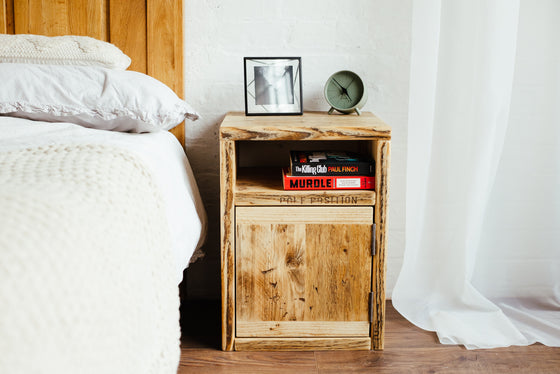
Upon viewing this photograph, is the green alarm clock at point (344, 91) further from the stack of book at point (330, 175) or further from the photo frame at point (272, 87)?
the stack of book at point (330, 175)

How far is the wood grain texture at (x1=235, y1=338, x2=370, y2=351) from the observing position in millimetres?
1543

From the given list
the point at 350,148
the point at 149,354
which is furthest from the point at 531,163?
the point at 149,354

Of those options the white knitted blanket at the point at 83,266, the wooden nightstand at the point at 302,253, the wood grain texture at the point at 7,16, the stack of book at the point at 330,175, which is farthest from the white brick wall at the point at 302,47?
the white knitted blanket at the point at 83,266

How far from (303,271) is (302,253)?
0.05 meters

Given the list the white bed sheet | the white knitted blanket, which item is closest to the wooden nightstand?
the white bed sheet

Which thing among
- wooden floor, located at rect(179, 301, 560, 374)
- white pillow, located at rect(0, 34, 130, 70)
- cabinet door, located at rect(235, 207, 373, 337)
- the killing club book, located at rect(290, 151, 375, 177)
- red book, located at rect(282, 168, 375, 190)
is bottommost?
wooden floor, located at rect(179, 301, 560, 374)

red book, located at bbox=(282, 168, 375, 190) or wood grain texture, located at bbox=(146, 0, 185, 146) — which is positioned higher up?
wood grain texture, located at bbox=(146, 0, 185, 146)

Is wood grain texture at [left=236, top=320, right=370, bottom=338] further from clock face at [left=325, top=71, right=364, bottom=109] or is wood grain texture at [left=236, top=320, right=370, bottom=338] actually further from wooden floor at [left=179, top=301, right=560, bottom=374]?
clock face at [left=325, top=71, right=364, bottom=109]

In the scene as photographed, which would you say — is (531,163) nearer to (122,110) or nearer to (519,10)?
(519,10)

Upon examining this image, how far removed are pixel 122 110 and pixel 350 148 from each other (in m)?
0.82

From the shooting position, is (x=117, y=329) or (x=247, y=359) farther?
(x=247, y=359)

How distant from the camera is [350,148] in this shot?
188 centimetres

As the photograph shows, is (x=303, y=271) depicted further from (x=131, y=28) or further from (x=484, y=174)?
(x=131, y=28)

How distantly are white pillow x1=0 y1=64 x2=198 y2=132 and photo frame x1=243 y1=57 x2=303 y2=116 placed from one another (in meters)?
0.32
